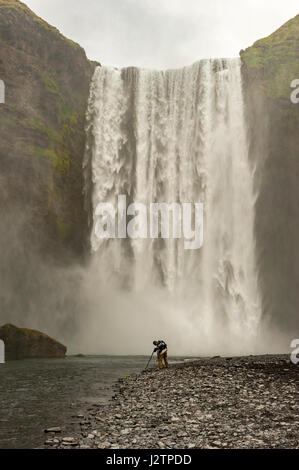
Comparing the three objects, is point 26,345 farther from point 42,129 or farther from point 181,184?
point 42,129

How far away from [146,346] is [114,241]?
11886 millimetres

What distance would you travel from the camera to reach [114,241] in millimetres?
40031

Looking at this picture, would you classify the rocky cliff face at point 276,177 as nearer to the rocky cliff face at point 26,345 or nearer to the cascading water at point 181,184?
the cascading water at point 181,184

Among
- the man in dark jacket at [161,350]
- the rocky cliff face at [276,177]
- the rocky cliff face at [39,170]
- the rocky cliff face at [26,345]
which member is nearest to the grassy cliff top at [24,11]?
the rocky cliff face at [39,170]

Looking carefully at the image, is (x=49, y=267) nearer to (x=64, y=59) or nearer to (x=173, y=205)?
(x=173, y=205)

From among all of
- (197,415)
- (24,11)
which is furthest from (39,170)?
(197,415)

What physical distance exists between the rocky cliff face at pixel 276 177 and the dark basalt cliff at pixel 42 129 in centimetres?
1843

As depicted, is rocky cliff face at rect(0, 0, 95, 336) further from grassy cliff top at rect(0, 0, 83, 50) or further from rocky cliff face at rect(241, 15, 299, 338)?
rocky cliff face at rect(241, 15, 299, 338)

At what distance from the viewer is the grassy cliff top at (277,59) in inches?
1650

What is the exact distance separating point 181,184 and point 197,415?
109ft

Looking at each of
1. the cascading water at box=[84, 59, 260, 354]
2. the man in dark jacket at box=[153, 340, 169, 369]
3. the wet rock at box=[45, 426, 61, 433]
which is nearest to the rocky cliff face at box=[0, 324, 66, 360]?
the cascading water at box=[84, 59, 260, 354]

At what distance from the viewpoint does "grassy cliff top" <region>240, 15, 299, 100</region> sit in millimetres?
41906

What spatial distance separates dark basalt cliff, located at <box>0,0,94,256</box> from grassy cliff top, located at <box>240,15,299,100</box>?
1920 cm
